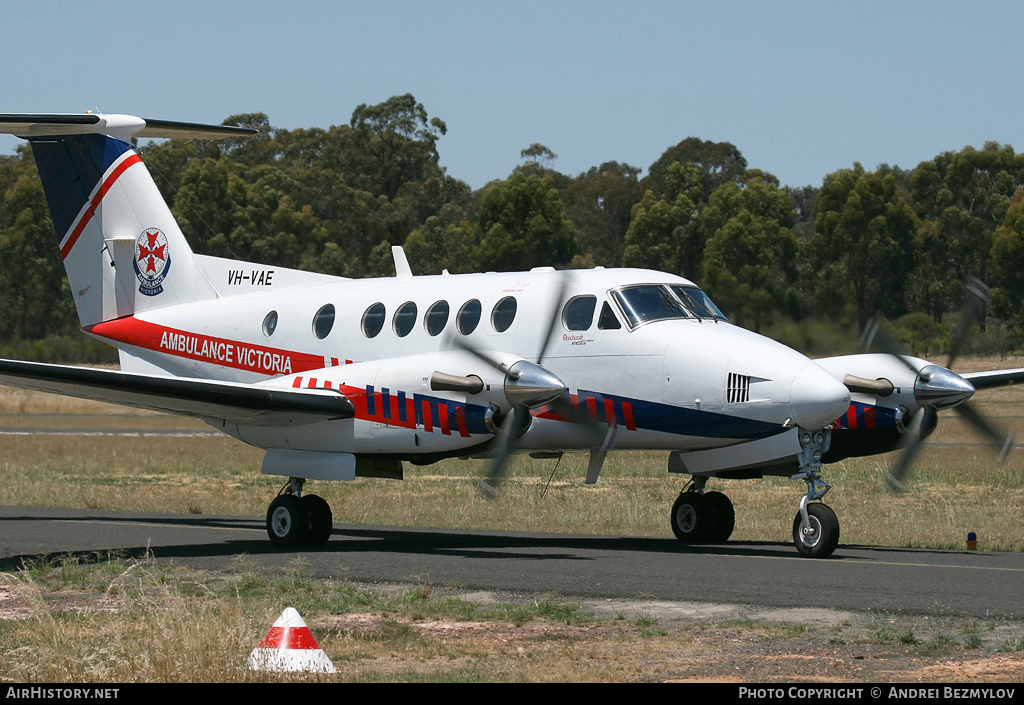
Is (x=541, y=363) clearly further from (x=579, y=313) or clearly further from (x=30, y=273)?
(x=30, y=273)

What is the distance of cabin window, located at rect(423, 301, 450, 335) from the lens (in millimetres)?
16672

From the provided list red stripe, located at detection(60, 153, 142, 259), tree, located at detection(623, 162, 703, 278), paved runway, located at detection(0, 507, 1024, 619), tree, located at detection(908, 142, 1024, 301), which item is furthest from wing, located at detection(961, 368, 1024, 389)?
tree, located at detection(908, 142, 1024, 301)

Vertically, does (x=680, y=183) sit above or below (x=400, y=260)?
above

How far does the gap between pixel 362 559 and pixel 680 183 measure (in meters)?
57.3

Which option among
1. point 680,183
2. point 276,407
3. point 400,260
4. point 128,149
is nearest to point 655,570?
point 276,407

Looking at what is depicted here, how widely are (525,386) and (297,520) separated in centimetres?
405

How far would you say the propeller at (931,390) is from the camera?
50.6 ft

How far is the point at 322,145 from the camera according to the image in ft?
334

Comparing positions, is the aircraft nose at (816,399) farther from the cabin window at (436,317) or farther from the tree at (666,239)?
the tree at (666,239)

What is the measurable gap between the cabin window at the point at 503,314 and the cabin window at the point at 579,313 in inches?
27.9

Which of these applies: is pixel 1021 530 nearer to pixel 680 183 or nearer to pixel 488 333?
pixel 488 333

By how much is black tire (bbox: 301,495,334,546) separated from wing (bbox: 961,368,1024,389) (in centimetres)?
877

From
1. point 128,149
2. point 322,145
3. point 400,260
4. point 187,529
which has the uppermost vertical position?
point 322,145

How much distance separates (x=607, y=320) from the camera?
1564 cm
